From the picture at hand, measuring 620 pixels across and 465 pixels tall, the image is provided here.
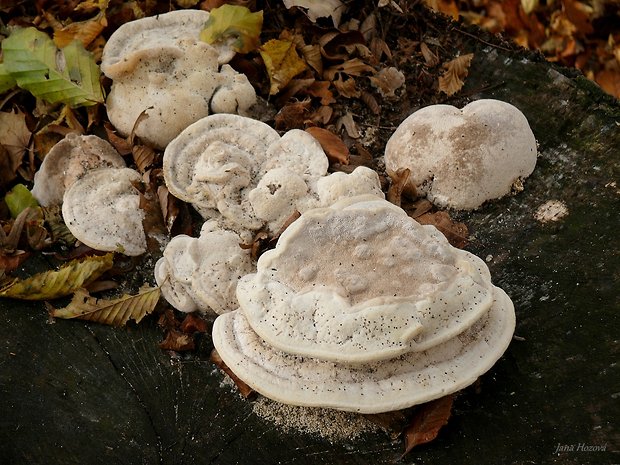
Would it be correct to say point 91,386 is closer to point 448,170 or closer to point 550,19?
point 448,170

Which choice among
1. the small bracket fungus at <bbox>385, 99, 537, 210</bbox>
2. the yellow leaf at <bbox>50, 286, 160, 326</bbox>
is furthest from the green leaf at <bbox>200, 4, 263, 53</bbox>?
the yellow leaf at <bbox>50, 286, 160, 326</bbox>

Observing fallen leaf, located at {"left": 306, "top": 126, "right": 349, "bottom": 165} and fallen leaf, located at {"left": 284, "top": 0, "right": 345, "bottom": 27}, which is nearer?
fallen leaf, located at {"left": 306, "top": 126, "right": 349, "bottom": 165}

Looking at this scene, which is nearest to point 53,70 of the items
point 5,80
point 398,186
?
point 5,80

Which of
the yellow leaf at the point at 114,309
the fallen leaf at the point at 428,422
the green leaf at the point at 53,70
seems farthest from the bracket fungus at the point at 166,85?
the fallen leaf at the point at 428,422

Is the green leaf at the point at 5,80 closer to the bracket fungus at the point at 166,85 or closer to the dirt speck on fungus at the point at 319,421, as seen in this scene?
the bracket fungus at the point at 166,85

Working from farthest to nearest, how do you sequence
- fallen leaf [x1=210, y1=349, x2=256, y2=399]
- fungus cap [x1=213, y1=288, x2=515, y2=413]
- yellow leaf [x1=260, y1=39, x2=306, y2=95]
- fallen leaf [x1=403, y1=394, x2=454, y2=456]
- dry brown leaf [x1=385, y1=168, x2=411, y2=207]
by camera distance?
yellow leaf [x1=260, y1=39, x2=306, y2=95] < dry brown leaf [x1=385, y1=168, x2=411, y2=207] < fallen leaf [x1=210, y1=349, x2=256, y2=399] < fallen leaf [x1=403, y1=394, x2=454, y2=456] < fungus cap [x1=213, y1=288, x2=515, y2=413]

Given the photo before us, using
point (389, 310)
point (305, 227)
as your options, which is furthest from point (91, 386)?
point (389, 310)

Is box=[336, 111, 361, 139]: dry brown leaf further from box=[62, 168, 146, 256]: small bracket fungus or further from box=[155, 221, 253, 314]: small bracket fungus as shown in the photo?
box=[62, 168, 146, 256]: small bracket fungus

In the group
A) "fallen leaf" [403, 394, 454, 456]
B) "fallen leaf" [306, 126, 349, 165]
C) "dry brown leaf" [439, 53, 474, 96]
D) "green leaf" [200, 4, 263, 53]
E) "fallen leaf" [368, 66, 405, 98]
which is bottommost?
"fallen leaf" [403, 394, 454, 456]
